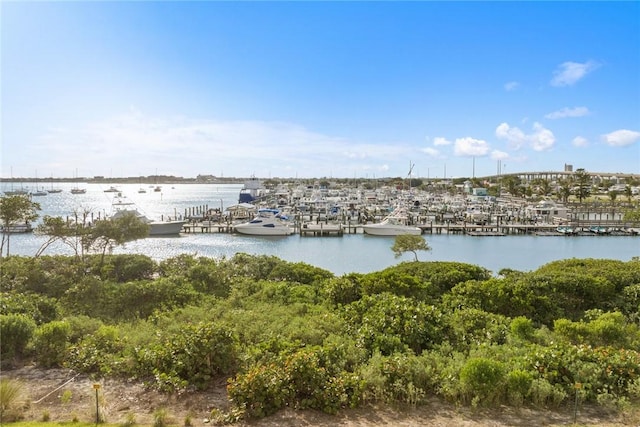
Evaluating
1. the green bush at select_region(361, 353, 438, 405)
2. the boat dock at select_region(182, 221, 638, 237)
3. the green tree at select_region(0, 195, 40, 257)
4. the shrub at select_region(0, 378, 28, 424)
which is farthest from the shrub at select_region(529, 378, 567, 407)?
the boat dock at select_region(182, 221, 638, 237)

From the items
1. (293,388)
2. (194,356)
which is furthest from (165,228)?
(293,388)

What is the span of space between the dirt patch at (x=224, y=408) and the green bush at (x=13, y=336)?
4.43 feet

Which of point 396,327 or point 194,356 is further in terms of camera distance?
point 396,327

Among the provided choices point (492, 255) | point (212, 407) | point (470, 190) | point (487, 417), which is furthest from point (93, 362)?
point (470, 190)

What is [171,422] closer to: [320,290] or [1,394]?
[1,394]

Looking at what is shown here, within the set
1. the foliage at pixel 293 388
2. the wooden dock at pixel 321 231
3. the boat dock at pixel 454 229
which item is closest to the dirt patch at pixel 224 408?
the foliage at pixel 293 388

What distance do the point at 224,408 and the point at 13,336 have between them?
14.7 feet

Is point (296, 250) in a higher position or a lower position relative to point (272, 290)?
lower

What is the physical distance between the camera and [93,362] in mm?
6785

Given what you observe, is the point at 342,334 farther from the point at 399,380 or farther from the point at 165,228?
the point at 165,228

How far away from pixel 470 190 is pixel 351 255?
79.2 m

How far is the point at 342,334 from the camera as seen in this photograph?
8195 millimetres

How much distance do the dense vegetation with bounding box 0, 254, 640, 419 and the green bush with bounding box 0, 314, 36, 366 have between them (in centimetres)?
2

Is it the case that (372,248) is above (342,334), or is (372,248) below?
below
